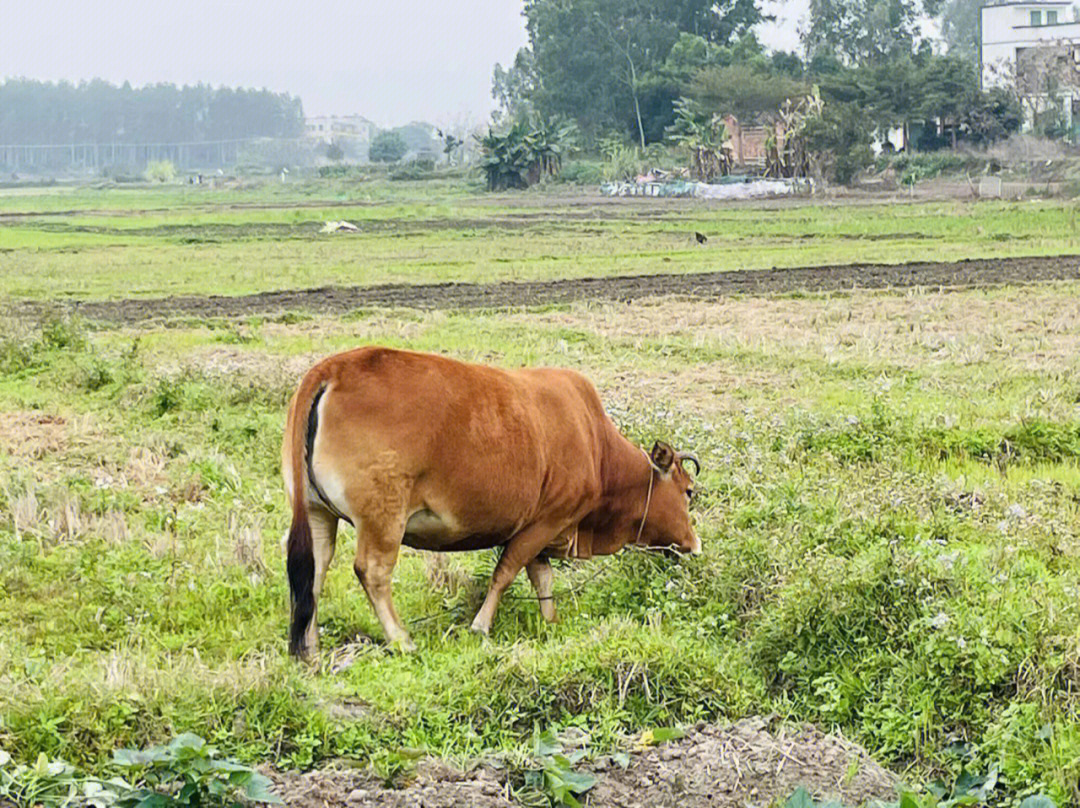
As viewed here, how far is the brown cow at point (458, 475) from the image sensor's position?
7.05 metres

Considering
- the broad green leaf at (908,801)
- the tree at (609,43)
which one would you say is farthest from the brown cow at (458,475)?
the tree at (609,43)

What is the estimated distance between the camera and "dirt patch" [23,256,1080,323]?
2350cm

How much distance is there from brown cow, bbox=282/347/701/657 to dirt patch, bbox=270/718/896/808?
1653mm

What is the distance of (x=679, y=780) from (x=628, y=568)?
9.56 ft

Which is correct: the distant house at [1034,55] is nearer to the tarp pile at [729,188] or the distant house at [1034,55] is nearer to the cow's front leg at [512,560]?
the tarp pile at [729,188]

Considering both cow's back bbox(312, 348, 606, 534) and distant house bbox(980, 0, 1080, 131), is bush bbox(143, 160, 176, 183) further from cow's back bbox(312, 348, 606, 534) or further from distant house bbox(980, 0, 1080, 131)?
cow's back bbox(312, 348, 606, 534)

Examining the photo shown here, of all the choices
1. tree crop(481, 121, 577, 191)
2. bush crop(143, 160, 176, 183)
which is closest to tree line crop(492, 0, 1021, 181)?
tree crop(481, 121, 577, 191)

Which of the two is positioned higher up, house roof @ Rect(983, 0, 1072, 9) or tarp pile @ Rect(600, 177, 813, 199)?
house roof @ Rect(983, 0, 1072, 9)

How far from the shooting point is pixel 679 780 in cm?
549

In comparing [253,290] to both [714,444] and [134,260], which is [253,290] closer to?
[134,260]

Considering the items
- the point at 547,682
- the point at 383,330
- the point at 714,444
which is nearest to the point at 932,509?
the point at 714,444

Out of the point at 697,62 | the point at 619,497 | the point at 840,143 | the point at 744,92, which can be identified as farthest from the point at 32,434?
the point at 697,62

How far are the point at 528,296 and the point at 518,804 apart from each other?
780 inches

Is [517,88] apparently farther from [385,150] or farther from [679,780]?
[679,780]
